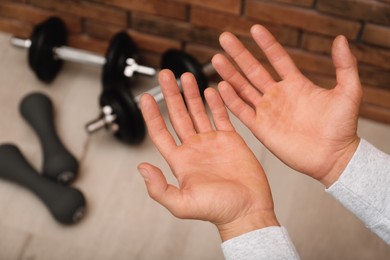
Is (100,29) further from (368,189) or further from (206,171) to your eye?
(368,189)

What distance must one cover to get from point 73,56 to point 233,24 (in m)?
0.46

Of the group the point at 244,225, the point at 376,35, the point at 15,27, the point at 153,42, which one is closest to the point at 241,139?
the point at 244,225

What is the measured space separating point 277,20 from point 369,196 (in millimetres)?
692

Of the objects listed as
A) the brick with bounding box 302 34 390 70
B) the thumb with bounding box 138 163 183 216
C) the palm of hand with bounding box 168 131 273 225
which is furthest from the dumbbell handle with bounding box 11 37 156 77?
the thumb with bounding box 138 163 183 216

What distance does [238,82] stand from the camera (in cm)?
114

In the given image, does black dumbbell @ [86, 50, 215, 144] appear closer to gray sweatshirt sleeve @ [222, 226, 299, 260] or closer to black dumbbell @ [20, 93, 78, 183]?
black dumbbell @ [20, 93, 78, 183]

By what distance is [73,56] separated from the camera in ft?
5.50

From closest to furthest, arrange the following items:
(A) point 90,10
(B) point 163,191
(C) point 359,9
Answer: (B) point 163,191, (C) point 359,9, (A) point 90,10

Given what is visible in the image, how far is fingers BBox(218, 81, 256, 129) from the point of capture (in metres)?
1.10

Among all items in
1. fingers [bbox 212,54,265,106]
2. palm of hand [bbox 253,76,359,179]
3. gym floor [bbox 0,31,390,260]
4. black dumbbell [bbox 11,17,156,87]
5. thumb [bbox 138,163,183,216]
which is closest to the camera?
thumb [bbox 138,163,183,216]

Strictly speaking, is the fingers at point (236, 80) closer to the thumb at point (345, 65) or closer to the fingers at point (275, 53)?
the fingers at point (275, 53)

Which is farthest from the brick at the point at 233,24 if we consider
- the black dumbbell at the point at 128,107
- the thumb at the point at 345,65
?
the thumb at the point at 345,65

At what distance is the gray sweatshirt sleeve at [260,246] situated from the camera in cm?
92

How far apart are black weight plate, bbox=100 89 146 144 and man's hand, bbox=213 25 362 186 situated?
0.46 metres
